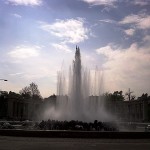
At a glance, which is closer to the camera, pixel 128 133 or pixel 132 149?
pixel 132 149

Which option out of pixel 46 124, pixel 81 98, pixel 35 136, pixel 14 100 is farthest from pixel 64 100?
pixel 14 100

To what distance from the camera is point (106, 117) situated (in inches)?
2157

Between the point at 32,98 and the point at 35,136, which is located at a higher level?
the point at 32,98

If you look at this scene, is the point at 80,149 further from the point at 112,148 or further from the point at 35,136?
the point at 35,136

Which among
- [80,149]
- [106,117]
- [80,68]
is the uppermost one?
[80,68]

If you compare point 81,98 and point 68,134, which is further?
point 81,98

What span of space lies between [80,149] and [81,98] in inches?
1174

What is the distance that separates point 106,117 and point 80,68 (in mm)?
7900

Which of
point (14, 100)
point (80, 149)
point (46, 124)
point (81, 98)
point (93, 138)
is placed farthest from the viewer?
point (14, 100)

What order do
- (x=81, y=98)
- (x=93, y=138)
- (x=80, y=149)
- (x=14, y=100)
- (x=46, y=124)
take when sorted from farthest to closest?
1. (x=14, y=100)
2. (x=81, y=98)
3. (x=46, y=124)
4. (x=93, y=138)
5. (x=80, y=149)

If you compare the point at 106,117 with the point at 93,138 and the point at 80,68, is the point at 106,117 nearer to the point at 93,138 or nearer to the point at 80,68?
the point at 80,68

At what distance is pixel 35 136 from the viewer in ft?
116

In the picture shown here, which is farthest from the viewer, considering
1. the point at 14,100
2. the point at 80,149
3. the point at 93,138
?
the point at 14,100

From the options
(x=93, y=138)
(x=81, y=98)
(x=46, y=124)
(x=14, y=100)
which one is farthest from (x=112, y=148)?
(x=14, y=100)
